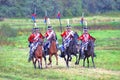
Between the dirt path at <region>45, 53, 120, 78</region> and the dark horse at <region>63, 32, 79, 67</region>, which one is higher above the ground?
the dark horse at <region>63, 32, 79, 67</region>

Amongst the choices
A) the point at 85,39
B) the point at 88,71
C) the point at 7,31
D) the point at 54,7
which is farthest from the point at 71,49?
the point at 54,7

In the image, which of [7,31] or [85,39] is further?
[7,31]

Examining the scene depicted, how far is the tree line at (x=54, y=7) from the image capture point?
105688 millimetres

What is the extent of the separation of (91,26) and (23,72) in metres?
59.4

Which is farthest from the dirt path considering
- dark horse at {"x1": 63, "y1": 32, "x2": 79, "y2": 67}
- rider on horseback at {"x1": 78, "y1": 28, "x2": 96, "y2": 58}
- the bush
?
the bush

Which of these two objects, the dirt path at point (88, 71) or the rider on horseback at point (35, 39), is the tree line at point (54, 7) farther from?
the dirt path at point (88, 71)

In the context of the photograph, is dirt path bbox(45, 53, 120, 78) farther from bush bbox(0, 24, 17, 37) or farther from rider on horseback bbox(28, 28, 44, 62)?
bush bbox(0, 24, 17, 37)

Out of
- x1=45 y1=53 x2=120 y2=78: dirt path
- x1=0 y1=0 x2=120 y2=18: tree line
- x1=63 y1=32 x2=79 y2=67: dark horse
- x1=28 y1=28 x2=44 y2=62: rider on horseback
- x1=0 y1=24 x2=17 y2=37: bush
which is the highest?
x1=28 y1=28 x2=44 y2=62: rider on horseback

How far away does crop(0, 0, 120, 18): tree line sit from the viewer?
106m

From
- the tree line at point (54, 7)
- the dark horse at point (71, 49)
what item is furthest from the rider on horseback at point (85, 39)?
the tree line at point (54, 7)

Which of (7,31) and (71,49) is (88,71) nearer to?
(71,49)

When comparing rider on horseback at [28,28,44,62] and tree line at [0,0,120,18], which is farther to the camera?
tree line at [0,0,120,18]

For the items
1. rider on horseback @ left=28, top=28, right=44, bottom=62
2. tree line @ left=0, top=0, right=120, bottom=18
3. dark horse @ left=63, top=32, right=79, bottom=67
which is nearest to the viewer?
rider on horseback @ left=28, top=28, right=44, bottom=62

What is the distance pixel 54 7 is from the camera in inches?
4508
